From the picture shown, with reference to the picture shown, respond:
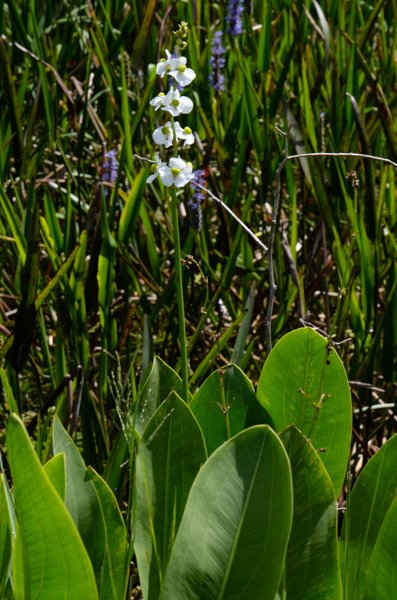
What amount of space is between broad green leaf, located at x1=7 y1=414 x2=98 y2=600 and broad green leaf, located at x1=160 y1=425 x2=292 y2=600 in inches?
2.7

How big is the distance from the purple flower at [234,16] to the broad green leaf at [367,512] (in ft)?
4.22

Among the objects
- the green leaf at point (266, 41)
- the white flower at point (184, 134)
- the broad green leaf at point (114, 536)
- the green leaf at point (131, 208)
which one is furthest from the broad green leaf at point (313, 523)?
the green leaf at point (266, 41)

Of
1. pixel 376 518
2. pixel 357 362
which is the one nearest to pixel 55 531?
pixel 376 518

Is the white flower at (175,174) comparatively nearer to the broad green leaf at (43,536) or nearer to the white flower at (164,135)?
the white flower at (164,135)

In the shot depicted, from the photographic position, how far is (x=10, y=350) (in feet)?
2.96

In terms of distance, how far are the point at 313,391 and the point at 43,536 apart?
0.31 m

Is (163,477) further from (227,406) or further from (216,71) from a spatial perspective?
(216,71)

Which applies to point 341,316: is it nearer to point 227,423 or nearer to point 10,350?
point 227,423

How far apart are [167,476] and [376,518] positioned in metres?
0.20

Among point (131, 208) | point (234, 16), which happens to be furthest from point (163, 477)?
point (234, 16)

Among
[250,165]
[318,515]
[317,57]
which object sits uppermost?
[317,57]

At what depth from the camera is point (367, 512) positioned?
0.58 metres

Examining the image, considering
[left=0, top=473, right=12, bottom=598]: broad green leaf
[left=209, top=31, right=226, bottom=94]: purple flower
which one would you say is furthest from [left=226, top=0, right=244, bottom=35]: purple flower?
[left=0, top=473, right=12, bottom=598]: broad green leaf

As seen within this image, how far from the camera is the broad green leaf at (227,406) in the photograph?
612 millimetres
